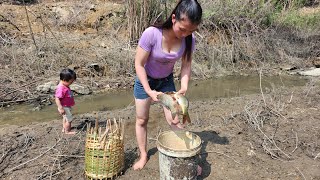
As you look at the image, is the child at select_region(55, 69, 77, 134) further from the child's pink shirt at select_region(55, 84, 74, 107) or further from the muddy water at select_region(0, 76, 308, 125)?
the muddy water at select_region(0, 76, 308, 125)

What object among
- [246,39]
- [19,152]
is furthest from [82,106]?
[246,39]

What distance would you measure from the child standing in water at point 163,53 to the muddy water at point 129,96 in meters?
2.74

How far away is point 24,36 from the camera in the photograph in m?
9.01

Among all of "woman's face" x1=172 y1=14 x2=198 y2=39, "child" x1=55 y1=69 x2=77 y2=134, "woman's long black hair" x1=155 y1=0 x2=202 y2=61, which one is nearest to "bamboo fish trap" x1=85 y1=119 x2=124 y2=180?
"woman's face" x1=172 y1=14 x2=198 y2=39

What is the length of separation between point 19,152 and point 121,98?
2.93 m

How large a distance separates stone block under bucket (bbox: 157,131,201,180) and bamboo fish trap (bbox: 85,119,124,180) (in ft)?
1.33

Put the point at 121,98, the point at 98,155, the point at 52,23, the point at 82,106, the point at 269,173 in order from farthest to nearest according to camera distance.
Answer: the point at 52,23, the point at 121,98, the point at 82,106, the point at 269,173, the point at 98,155

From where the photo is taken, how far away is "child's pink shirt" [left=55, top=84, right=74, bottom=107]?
Answer: 14.4 ft

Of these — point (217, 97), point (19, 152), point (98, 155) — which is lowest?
point (217, 97)

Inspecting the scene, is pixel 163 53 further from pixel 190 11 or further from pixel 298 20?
pixel 298 20

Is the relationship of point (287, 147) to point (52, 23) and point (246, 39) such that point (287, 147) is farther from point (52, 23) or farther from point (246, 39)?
point (52, 23)

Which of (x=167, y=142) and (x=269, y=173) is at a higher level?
(x=167, y=142)

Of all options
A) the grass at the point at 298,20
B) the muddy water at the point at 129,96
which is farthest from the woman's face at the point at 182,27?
the grass at the point at 298,20

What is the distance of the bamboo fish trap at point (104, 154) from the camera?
3123 millimetres
